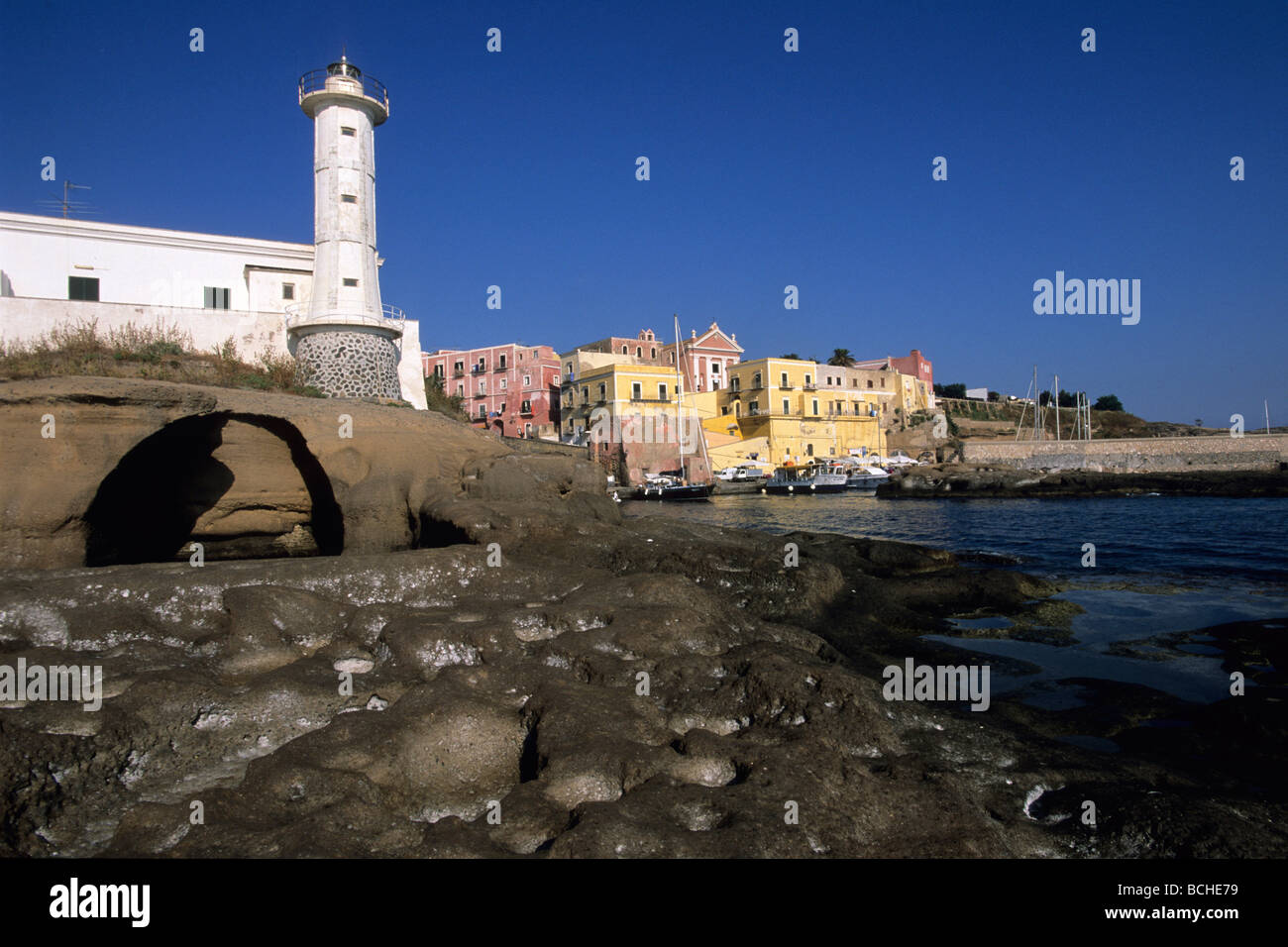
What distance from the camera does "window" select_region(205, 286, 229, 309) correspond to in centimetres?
2814

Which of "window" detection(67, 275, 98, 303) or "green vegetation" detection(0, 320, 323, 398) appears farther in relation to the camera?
"window" detection(67, 275, 98, 303)

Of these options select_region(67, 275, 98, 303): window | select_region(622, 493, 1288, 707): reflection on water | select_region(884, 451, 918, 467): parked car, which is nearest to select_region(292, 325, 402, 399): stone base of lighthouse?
select_region(67, 275, 98, 303): window

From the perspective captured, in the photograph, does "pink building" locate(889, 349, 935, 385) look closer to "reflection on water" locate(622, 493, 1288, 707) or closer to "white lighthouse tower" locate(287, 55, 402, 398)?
"reflection on water" locate(622, 493, 1288, 707)

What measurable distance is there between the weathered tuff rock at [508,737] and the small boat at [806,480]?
161 feet

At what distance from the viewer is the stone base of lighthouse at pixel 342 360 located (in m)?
26.4

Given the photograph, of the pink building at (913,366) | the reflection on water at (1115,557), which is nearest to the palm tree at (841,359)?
the pink building at (913,366)

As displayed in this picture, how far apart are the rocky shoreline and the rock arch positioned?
142 ft

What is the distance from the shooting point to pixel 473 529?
11.4m

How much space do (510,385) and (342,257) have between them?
4752 cm

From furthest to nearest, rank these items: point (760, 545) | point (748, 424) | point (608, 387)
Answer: point (748, 424) → point (608, 387) → point (760, 545)

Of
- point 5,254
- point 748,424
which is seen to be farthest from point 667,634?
point 748,424
